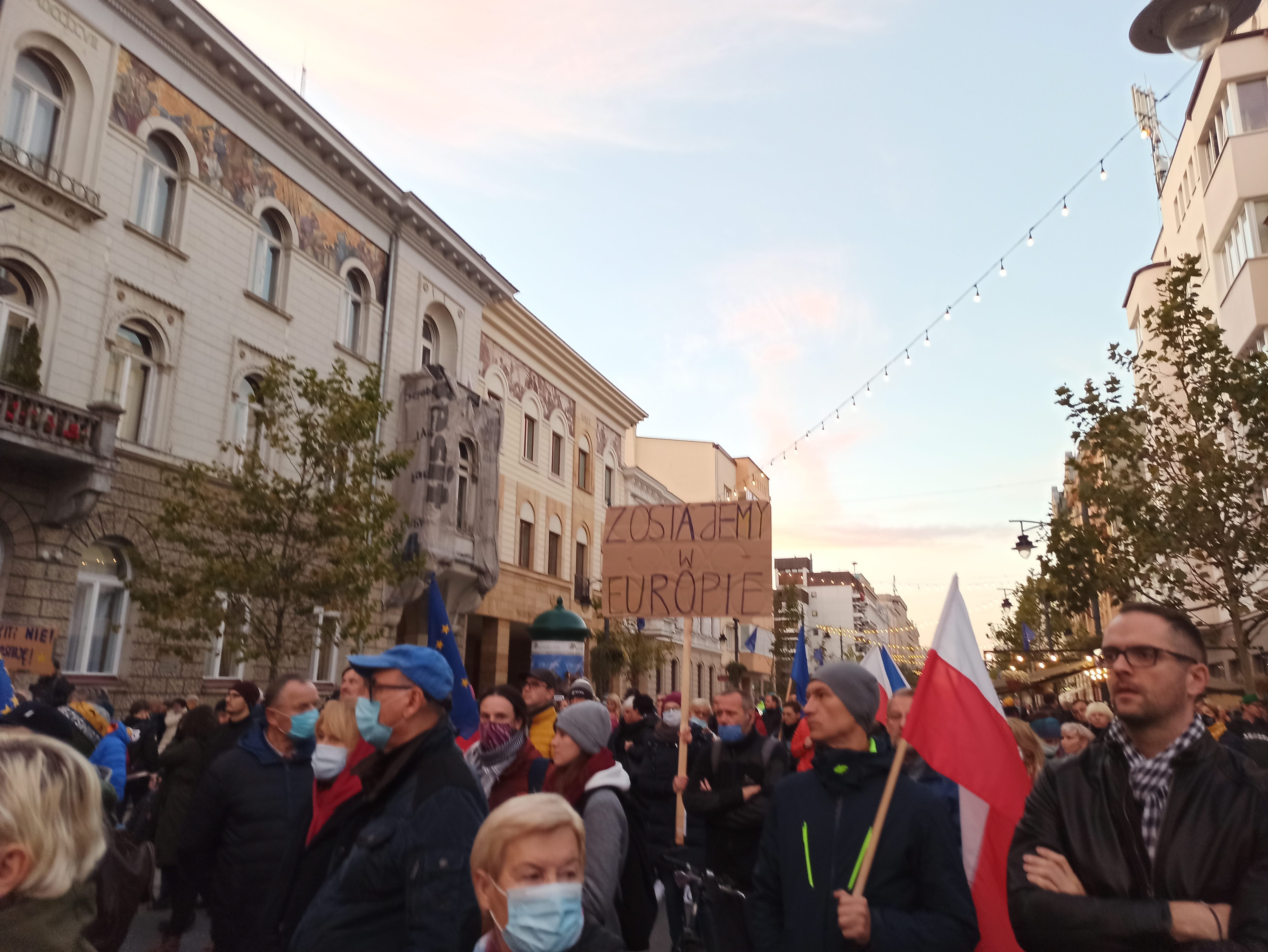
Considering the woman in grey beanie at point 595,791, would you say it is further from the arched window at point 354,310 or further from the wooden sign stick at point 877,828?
the arched window at point 354,310

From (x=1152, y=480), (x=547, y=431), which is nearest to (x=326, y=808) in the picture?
(x=1152, y=480)

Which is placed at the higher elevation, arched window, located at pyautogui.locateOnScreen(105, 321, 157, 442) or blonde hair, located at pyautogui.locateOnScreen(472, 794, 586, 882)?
arched window, located at pyautogui.locateOnScreen(105, 321, 157, 442)

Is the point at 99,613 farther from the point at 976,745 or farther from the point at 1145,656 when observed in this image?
the point at 1145,656

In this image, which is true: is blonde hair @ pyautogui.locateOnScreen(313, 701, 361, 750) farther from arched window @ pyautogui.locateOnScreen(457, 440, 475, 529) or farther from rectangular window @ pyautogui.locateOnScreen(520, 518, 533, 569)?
rectangular window @ pyautogui.locateOnScreen(520, 518, 533, 569)

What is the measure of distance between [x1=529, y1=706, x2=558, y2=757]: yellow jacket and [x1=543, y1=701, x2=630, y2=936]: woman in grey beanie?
1698 millimetres

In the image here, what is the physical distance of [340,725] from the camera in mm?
4402

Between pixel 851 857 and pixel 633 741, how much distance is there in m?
4.01

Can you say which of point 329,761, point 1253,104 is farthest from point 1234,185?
point 329,761

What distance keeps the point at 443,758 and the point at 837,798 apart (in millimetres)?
1434

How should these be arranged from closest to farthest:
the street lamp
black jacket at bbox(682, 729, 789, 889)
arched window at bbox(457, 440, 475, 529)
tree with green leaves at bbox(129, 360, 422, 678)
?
1. black jacket at bbox(682, 729, 789, 889)
2. the street lamp
3. tree with green leaves at bbox(129, 360, 422, 678)
4. arched window at bbox(457, 440, 475, 529)

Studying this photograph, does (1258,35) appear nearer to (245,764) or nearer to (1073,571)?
(1073,571)

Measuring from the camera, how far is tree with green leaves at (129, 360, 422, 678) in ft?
48.4

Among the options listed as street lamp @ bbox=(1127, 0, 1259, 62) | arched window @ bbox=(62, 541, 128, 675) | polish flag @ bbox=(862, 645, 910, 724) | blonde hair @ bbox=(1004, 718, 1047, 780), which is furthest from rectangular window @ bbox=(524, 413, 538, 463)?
blonde hair @ bbox=(1004, 718, 1047, 780)

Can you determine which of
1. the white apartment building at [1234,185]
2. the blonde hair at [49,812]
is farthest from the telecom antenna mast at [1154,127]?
the blonde hair at [49,812]
